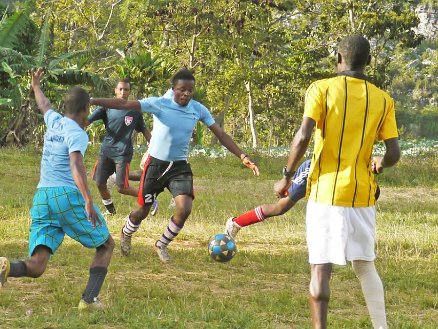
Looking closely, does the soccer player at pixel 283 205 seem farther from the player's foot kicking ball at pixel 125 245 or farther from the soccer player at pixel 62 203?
the soccer player at pixel 62 203

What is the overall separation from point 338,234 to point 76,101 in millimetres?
2170

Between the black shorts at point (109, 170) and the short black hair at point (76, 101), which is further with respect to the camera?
the black shorts at point (109, 170)

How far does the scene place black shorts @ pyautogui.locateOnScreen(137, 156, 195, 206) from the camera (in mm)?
8094

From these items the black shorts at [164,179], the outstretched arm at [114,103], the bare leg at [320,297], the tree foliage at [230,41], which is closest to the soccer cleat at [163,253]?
the black shorts at [164,179]

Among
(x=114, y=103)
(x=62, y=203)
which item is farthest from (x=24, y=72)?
(x=62, y=203)

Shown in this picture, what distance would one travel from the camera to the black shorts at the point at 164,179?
319 inches

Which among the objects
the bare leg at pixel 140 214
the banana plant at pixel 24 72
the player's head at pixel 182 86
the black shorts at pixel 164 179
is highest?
the banana plant at pixel 24 72

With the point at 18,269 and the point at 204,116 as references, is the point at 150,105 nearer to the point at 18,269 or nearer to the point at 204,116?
the point at 204,116

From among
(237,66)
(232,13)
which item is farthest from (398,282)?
(237,66)

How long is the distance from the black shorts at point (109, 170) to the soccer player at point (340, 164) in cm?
650

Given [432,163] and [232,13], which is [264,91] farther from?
[432,163]

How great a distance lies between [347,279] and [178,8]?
19173 mm

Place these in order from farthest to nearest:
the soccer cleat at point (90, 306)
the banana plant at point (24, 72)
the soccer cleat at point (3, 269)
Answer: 1. the banana plant at point (24, 72)
2. the soccer cleat at point (90, 306)
3. the soccer cleat at point (3, 269)

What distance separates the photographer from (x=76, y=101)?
606 cm
